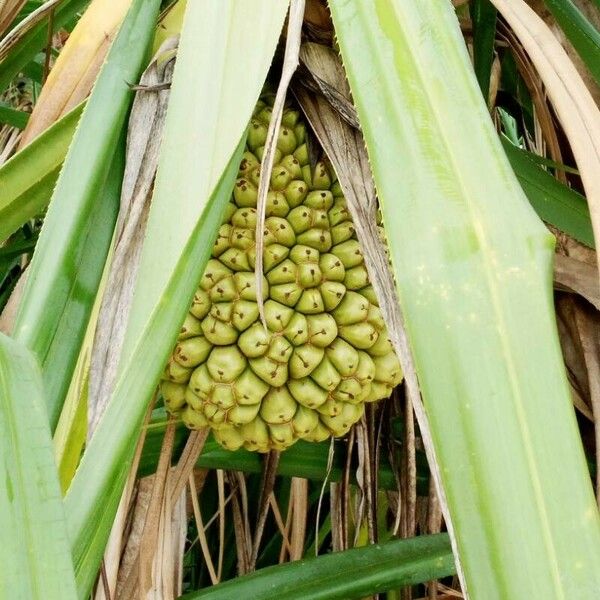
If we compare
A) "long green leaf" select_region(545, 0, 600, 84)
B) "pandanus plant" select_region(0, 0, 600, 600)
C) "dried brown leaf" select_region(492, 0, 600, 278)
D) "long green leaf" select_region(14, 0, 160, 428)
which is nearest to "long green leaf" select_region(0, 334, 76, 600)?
"pandanus plant" select_region(0, 0, 600, 600)

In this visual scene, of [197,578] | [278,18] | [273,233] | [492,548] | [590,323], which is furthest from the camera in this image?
[197,578]

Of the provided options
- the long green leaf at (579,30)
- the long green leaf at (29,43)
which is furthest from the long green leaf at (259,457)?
the long green leaf at (579,30)

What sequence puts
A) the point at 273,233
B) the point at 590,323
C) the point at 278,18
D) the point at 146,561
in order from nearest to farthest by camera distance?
the point at 278,18 < the point at 273,233 < the point at 146,561 < the point at 590,323

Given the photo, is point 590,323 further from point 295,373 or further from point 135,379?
point 135,379

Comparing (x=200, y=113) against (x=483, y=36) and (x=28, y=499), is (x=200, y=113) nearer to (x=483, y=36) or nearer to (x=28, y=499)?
(x=28, y=499)

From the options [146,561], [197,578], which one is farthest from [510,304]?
[197,578]

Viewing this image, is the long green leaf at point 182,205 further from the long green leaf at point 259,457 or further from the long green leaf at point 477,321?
the long green leaf at point 259,457

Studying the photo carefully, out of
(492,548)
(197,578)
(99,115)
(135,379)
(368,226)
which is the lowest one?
(197,578)
